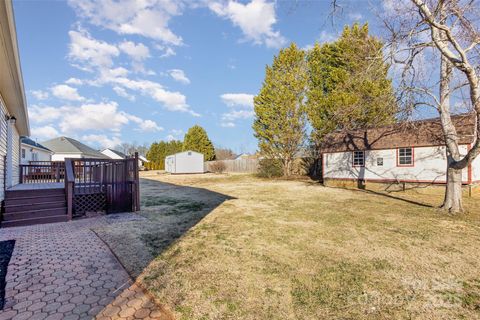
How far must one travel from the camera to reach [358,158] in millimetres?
14617

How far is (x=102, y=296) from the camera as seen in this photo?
2.65 meters

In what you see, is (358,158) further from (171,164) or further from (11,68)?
(171,164)

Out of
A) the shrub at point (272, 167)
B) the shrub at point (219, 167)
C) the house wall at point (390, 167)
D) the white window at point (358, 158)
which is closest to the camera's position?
the house wall at point (390, 167)

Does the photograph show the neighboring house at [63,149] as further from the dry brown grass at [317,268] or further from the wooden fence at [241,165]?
the dry brown grass at [317,268]

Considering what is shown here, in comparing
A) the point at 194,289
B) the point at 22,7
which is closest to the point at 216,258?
the point at 194,289

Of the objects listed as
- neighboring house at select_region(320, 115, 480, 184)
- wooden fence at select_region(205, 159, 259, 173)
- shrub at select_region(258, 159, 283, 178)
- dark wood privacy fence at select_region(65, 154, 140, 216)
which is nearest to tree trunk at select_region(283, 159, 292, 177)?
shrub at select_region(258, 159, 283, 178)

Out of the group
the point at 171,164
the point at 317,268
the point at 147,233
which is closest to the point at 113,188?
the point at 147,233

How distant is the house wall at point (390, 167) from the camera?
11.2 m

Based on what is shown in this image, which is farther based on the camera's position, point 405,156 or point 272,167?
point 272,167

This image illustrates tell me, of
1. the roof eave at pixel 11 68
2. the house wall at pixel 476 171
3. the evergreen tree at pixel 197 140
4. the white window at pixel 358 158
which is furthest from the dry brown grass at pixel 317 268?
the evergreen tree at pixel 197 140

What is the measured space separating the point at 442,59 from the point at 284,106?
12.9 m

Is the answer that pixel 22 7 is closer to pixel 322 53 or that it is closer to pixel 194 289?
pixel 194 289

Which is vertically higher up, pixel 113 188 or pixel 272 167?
pixel 272 167

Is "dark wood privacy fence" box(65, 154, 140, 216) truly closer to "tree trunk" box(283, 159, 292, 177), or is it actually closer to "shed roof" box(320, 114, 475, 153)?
"shed roof" box(320, 114, 475, 153)
